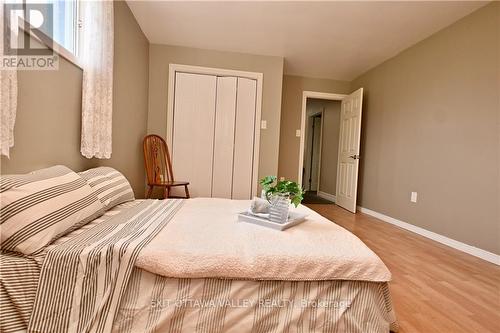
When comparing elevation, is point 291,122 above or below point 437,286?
above

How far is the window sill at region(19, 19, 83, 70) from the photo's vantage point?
1.21m

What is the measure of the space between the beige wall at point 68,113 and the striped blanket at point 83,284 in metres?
0.58

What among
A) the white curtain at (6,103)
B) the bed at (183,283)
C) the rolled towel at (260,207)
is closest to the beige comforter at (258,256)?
the bed at (183,283)

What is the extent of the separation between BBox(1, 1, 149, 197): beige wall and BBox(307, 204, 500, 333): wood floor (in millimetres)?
2075

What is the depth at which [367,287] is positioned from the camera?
1.07 m

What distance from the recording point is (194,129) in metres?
3.62

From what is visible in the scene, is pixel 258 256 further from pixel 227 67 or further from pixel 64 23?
pixel 227 67

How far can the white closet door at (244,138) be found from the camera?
3678mm

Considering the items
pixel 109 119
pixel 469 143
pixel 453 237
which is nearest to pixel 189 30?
pixel 109 119

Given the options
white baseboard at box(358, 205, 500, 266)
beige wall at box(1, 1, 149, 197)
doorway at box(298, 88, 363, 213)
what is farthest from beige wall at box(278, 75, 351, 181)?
beige wall at box(1, 1, 149, 197)

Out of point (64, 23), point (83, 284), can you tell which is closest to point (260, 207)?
point (83, 284)

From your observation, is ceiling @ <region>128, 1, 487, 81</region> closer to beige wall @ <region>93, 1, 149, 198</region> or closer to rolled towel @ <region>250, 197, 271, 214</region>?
beige wall @ <region>93, 1, 149, 198</region>

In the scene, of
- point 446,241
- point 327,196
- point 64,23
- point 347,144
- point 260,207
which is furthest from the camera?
point 327,196

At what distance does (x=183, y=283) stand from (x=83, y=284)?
0.35 metres
